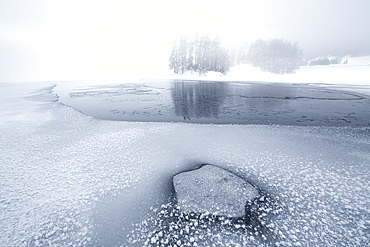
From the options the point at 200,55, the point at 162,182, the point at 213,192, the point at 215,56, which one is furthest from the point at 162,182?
the point at 215,56

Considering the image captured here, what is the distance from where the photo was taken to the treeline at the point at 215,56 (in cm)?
5000

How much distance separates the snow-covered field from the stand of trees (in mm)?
46265

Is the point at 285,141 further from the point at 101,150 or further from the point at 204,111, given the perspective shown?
the point at 101,150

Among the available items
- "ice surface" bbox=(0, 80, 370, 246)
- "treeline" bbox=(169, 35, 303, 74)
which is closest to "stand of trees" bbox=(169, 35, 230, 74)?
"treeline" bbox=(169, 35, 303, 74)

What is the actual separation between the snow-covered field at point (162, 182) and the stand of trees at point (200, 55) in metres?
46.3

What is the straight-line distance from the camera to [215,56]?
50875 mm

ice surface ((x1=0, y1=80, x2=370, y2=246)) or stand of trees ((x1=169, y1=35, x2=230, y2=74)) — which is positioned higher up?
stand of trees ((x1=169, y1=35, x2=230, y2=74))

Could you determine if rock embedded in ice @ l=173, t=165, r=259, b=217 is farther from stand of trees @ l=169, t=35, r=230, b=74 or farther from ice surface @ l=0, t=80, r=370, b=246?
stand of trees @ l=169, t=35, r=230, b=74

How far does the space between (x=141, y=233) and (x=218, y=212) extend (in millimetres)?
1504

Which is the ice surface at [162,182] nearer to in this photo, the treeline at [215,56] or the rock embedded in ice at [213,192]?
the rock embedded in ice at [213,192]

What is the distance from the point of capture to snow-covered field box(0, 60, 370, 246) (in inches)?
111

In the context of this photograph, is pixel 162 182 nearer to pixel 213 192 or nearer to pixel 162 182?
pixel 162 182

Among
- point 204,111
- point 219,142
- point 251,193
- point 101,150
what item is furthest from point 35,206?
point 204,111

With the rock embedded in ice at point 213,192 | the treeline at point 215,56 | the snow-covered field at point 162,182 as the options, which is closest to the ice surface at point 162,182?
the snow-covered field at point 162,182
